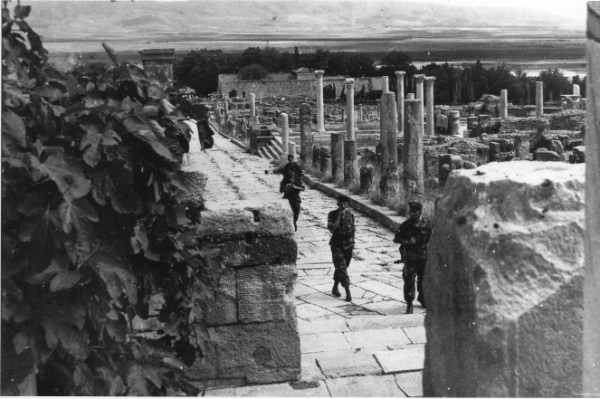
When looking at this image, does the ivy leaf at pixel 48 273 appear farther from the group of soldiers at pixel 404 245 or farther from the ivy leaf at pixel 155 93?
the group of soldiers at pixel 404 245

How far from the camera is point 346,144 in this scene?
2020cm

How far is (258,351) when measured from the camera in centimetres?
556

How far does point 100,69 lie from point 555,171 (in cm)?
238

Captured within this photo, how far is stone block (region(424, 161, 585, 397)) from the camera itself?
3006 millimetres

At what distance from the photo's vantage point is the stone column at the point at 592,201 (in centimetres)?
279

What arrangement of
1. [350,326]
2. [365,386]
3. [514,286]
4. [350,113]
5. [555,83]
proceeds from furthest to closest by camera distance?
1. [555,83]
2. [350,113]
3. [350,326]
4. [365,386]
5. [514,286]

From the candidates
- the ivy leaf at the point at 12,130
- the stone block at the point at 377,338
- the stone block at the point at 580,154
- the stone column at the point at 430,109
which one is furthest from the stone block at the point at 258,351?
the stone column at the point at 430,109

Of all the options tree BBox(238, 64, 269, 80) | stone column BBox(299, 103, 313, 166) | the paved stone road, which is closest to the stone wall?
the paved stone road

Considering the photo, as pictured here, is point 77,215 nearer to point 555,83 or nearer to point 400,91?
point 400,91

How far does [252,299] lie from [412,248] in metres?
3.44

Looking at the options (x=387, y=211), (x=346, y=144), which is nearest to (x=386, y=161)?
(x=346, y=144)

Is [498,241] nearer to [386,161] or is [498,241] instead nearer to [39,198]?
Result: [39,198]

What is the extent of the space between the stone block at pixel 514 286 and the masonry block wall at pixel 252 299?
2.38 meters

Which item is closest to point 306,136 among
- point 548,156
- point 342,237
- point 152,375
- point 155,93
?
point 548,156
